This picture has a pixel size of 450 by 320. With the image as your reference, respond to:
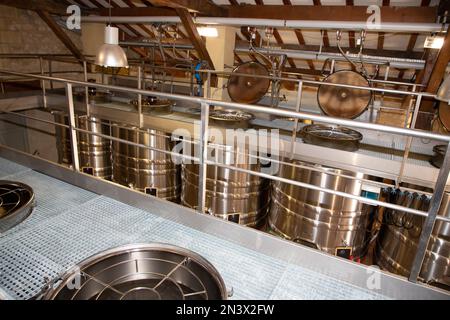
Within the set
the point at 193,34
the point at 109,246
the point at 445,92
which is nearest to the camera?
the point at 109,246

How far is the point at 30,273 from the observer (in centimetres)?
137

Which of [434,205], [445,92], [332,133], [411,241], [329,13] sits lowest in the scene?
[411,241]

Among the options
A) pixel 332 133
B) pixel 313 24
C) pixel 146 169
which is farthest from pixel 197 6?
pixel 332 133

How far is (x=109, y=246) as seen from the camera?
1570 mm

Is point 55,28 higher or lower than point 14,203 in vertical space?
higher

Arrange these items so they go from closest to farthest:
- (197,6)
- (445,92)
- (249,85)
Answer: (445,92), (249,85), (197,6)

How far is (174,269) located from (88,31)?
9083mm

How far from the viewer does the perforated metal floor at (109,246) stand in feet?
4.47

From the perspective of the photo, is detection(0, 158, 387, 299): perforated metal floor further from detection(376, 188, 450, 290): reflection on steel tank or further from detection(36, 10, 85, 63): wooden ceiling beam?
detection(36, 10, 85, 63): wooden ceiling beam

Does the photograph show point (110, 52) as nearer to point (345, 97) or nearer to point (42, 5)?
point (345, 97)

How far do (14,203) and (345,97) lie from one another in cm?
395

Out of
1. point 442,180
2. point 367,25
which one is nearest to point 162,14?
point 367,25

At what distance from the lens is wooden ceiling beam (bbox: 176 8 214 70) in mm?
5480

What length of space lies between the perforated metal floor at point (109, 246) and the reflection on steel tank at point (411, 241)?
193 cm
